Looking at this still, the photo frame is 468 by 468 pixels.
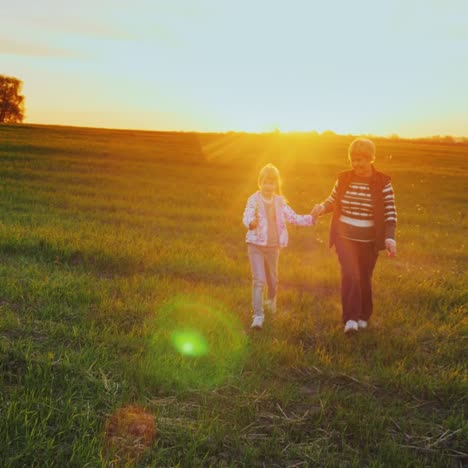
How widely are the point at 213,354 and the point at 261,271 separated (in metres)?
1.54

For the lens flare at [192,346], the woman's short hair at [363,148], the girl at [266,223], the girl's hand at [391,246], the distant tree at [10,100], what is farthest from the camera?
the distant tree at [10,100]

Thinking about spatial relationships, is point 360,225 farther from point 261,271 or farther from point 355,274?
point 261,271

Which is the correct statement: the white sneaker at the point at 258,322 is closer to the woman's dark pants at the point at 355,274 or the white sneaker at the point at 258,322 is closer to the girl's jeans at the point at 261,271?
the girl's jeans at the point at 261,271

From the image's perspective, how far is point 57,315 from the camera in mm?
5734

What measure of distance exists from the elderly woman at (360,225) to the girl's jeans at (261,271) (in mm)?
905

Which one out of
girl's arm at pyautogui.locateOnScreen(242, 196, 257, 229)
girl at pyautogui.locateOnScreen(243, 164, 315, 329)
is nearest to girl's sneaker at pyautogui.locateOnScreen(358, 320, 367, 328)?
girl at pyautogui.locateOnScreen(243, 164, 315, 329)

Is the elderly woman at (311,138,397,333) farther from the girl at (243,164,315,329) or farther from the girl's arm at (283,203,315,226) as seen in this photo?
the girl at (243,164,315,329)

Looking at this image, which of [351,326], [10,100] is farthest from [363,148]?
[10,100]

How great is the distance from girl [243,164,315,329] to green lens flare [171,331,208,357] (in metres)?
0.99

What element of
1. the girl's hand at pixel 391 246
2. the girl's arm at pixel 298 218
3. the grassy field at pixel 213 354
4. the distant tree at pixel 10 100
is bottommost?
the grassy field at pixel 213 354

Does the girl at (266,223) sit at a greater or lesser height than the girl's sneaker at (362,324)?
greater

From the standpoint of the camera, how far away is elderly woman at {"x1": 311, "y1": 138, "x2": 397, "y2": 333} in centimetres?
584

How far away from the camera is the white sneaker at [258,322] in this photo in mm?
5855

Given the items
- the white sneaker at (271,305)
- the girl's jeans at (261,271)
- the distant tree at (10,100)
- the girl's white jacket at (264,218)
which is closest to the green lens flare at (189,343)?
the girl's jeans at (261,271)
